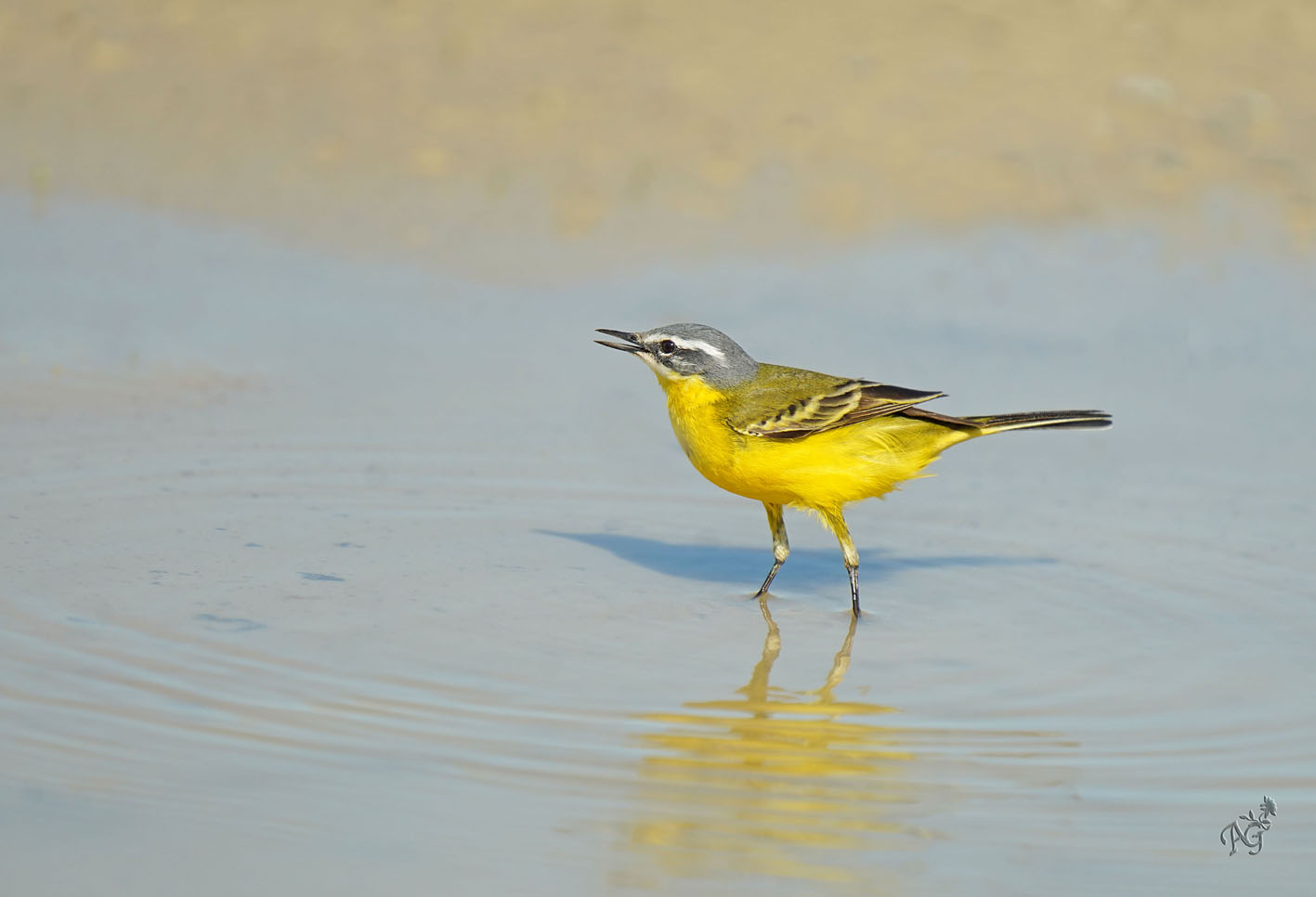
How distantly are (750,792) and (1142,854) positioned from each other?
1.27 metres

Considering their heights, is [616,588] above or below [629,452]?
below

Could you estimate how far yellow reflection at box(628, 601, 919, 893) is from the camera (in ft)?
17.6

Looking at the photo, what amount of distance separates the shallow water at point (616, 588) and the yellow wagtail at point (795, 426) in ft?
1.79

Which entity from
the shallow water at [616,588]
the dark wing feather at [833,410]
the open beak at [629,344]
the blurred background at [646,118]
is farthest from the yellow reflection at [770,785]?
the blurred background at [646,118]

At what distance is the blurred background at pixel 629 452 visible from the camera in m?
5.70

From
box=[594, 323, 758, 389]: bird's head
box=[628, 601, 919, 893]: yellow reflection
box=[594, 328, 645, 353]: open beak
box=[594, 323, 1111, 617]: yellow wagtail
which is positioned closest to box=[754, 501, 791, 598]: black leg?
box=[594, 323, 1111, 617]: yellow wagtail

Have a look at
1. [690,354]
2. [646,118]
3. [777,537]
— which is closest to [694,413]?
[690,354]

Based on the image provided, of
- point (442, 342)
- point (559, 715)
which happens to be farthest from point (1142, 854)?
point (442, 342)

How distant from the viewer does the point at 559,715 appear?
6.57m

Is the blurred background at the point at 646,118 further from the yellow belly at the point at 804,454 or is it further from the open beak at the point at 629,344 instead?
the yellow belly at the point at 804,454

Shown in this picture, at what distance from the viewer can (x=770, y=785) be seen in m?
6.02

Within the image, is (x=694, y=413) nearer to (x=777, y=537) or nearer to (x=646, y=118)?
(x=777, y=537)

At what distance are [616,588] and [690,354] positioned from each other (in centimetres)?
128

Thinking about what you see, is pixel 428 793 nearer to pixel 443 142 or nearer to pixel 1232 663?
pixel 1232 663
